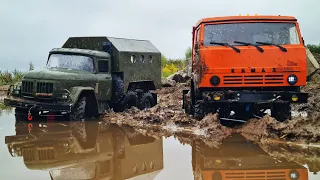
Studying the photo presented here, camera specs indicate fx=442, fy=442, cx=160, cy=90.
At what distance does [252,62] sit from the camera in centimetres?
936

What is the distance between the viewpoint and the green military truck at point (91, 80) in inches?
428

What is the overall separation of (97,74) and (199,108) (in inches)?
141

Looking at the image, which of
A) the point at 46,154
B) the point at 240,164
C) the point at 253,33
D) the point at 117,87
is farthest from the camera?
the point at 117,87

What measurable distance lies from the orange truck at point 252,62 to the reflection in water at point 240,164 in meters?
1.63

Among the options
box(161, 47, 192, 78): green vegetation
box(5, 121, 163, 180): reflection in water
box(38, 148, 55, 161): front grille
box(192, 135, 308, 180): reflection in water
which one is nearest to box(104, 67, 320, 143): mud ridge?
box(5, 121, 163, 180): reflection in water

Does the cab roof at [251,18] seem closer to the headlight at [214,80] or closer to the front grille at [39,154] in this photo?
the headlight at [214,80]

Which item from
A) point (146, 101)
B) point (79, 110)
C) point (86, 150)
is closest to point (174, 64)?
point (146, 101)

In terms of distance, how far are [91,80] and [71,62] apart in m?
0.79

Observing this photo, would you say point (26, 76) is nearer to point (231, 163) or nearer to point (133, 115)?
point (133, 115)

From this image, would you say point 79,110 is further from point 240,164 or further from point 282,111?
point 240,164

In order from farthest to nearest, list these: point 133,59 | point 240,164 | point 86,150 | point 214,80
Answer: point 133,59
point 214,80
point 86,150
point 240,164

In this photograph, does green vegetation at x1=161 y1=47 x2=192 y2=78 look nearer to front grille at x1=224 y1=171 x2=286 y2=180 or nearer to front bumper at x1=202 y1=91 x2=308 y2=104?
front bumper at x1=202 y1=91 x2=308 y2=104

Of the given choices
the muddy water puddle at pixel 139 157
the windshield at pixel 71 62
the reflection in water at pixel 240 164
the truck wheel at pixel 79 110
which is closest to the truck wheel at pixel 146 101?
the windshield at pixel 71 62

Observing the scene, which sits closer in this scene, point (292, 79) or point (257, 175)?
point (257, 175)
